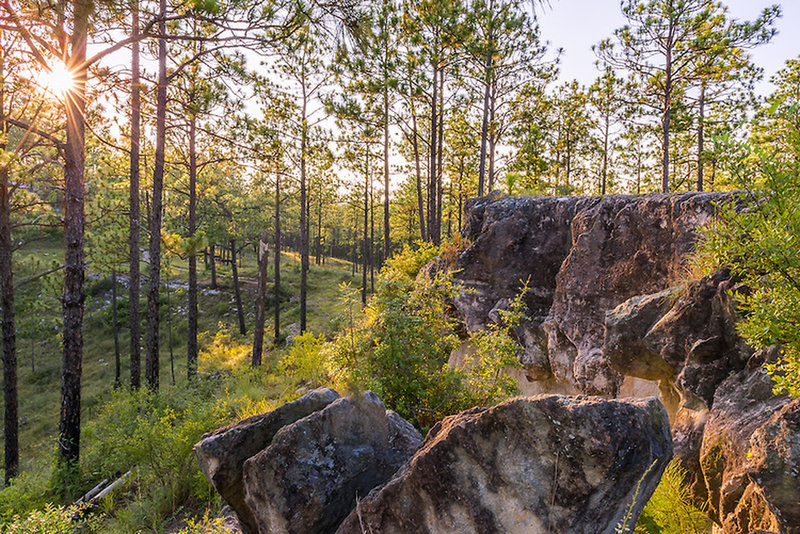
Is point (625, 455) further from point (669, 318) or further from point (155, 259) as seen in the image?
point (155, 259)

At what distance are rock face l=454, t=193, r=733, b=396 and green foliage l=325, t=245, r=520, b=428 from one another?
1408 millimetres

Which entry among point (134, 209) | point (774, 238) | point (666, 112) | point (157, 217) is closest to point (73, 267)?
point (157, 217)

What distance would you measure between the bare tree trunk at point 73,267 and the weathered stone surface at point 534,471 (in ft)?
21.7

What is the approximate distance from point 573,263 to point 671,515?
150 inches

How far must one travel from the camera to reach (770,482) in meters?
2.75

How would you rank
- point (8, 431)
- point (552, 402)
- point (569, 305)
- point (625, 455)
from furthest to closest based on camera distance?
point (8, 431) → point (569, 305) → point (552, 402) → point (625, 455)

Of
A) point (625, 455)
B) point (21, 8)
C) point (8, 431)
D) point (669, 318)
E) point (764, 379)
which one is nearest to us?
point (625, 455)

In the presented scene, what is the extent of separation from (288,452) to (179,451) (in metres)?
3.34

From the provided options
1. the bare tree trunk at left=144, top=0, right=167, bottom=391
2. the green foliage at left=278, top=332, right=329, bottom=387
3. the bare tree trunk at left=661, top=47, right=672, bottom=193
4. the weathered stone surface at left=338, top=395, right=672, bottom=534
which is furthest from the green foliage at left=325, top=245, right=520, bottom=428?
the bare tree trunk at left=661, top=47, right=672, bottom=193

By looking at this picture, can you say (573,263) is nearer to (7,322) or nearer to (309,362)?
(309,362)

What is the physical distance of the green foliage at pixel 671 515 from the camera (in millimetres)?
3479

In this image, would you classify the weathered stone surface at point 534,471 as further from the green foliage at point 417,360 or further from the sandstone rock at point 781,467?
the green foliage at point 417,360

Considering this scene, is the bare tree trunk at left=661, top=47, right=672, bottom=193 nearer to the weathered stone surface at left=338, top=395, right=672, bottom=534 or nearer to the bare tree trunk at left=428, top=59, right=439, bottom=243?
the bare tree trunk at left=428, top=59, right=439, bottom=243

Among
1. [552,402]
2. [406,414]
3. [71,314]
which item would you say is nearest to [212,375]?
[71,314]
